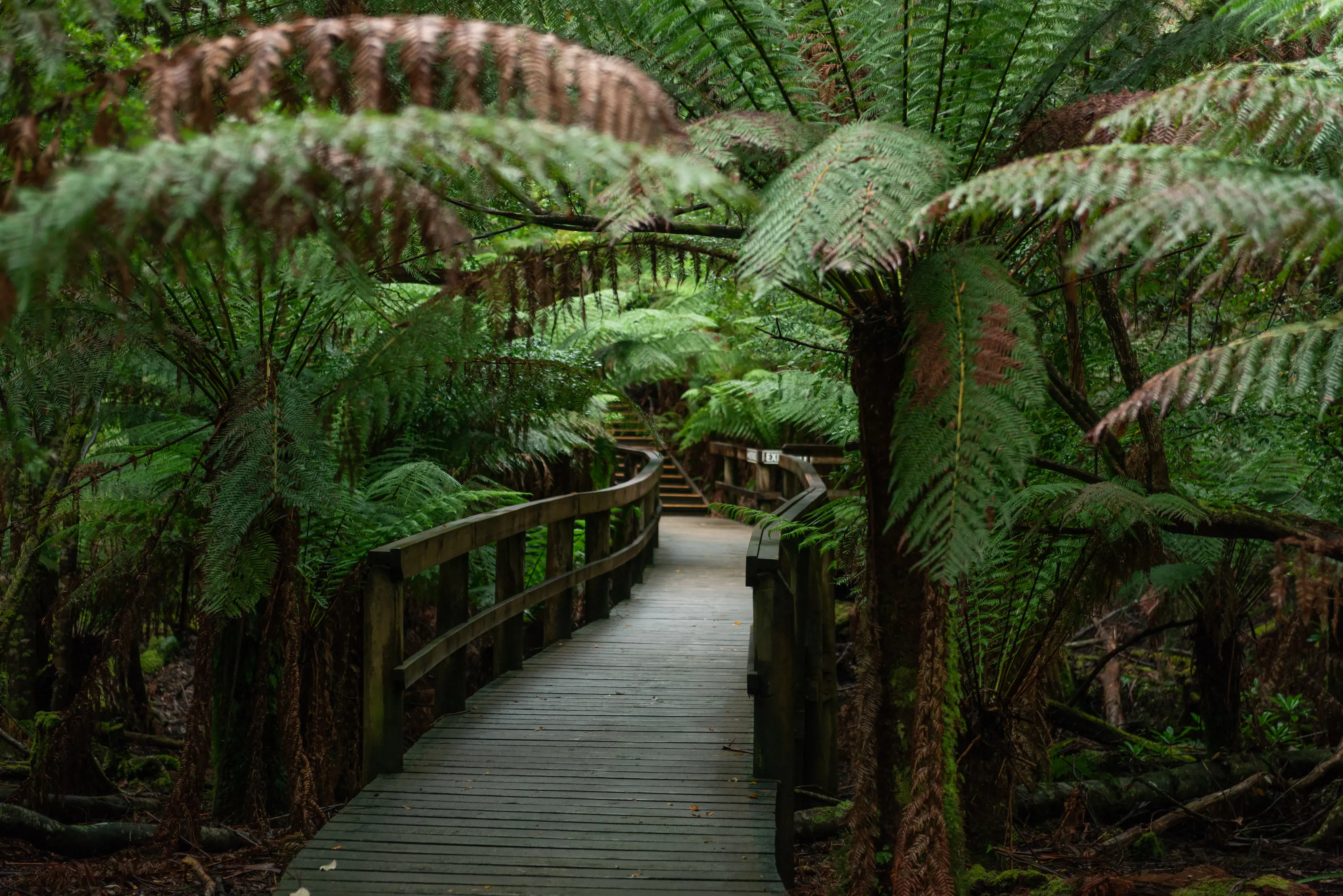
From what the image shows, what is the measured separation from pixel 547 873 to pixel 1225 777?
3.59 meters

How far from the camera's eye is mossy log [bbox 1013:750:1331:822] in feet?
15.8

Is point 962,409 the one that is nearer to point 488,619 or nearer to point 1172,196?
point 1172,196

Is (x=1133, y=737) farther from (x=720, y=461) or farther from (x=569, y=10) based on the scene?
(x=720, y=461)

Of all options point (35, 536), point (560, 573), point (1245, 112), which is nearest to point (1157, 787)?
point (560, 573)

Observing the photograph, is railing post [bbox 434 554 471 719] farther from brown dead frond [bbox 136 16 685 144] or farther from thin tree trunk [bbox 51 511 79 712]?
brown dead frond [bbox 136 16 685 144]

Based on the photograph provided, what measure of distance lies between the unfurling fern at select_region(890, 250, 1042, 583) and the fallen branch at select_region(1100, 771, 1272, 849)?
325 cm

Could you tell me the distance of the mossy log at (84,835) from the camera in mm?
3814

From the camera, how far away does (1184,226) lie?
1558 millimetres

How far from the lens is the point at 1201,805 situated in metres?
4.61

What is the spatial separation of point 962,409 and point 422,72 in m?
1.07

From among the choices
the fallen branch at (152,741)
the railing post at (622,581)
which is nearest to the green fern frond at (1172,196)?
the railing post at (622,581)

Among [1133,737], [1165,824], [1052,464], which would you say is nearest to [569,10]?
[1052,464]

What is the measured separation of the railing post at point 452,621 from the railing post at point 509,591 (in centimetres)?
47

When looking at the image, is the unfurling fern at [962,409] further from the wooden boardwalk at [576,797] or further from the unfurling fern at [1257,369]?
the wooden boardwalk at [576,797]
